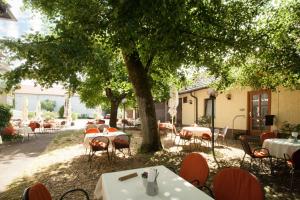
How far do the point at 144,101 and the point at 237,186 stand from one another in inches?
259

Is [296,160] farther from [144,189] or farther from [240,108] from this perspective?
[240,108]

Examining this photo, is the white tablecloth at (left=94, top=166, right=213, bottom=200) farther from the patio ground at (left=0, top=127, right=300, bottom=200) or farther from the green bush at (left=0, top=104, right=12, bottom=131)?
the green bush at (left=0, top=104, right=12, bottom=131)

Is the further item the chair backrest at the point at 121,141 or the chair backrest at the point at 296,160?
the chair backrest at the point at 121,141

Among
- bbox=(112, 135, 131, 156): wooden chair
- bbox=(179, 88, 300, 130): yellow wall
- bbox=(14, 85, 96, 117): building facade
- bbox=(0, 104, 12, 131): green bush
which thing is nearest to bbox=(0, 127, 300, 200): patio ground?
bbox=(112, 135, 131, 156): wooden chair

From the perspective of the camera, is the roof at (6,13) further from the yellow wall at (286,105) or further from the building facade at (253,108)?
the yellow wall at (286,105)

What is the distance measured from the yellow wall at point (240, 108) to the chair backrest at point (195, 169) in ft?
28.6

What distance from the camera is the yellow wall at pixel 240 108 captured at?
11.1m

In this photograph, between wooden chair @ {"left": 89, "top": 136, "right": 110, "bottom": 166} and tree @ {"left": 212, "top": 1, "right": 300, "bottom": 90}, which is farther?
wooden chair @ {"left": 89, "top": 136, "right": 110, "bottom": 166}

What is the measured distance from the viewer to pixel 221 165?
25.3ft

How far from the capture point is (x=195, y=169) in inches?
155

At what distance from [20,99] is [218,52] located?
51869mm

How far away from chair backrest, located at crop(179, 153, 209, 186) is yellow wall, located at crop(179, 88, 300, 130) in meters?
8.72

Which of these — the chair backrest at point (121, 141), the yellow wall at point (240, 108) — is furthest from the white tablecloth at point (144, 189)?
the yellow wall at point (240, 108)

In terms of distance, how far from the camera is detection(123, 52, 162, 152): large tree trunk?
9414mm
